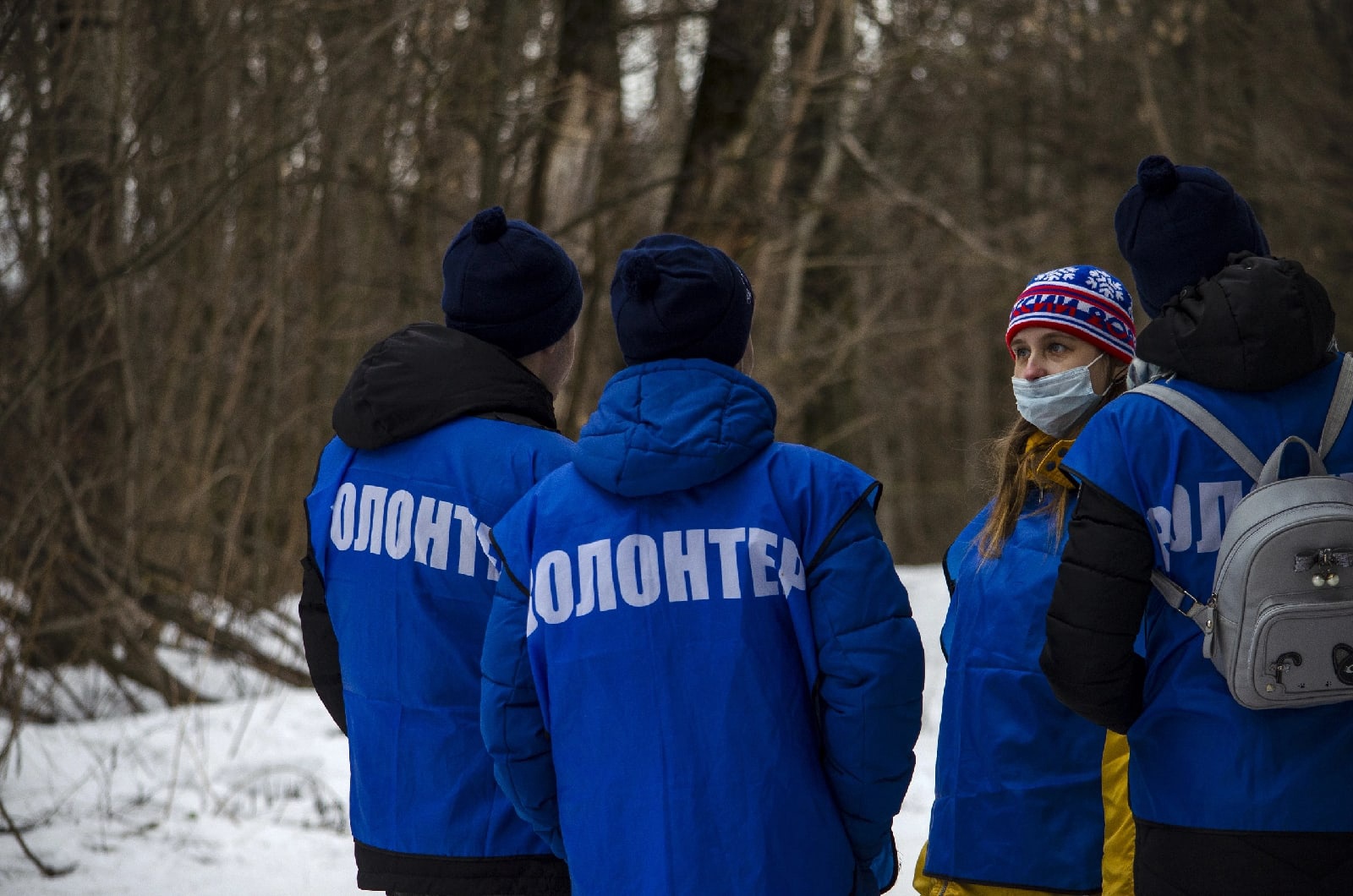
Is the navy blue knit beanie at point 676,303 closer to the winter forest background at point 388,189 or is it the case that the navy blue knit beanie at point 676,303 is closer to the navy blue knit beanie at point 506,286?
the navy blue knit beanie at point 506,286

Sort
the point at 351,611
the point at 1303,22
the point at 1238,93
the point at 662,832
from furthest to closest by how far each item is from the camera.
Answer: the point at 1238,93, the point at 1303,22, the point at 351,611, the point at 662,832

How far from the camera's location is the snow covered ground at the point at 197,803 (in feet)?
15.1

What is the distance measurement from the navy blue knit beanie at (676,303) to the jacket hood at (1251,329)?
0.70 meters

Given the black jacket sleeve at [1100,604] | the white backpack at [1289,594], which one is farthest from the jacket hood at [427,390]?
the white backpack at [1289,594]

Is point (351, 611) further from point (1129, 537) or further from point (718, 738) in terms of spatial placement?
point (1129, 537)

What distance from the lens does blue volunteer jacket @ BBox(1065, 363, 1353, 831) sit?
2.02 meters

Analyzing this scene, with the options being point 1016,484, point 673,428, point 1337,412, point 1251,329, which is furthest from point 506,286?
point 1337,412

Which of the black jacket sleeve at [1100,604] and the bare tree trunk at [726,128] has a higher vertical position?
the bare tree trunk at [726,128]

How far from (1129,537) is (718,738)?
698mm

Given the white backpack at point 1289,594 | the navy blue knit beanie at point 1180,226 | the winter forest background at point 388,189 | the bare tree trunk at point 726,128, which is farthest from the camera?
the bare tree trunk at point 726,128

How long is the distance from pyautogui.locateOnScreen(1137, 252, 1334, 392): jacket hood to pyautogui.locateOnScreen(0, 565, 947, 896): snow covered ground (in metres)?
2.91

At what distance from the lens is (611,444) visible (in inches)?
81.4

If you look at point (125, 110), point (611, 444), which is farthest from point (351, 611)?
point (125, 110)

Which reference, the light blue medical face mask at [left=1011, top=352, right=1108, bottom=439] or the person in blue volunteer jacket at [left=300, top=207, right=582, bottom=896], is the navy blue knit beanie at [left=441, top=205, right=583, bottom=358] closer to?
the person in blue volunteer jacket at [left=300, top=207, right=582, bottom=896]
